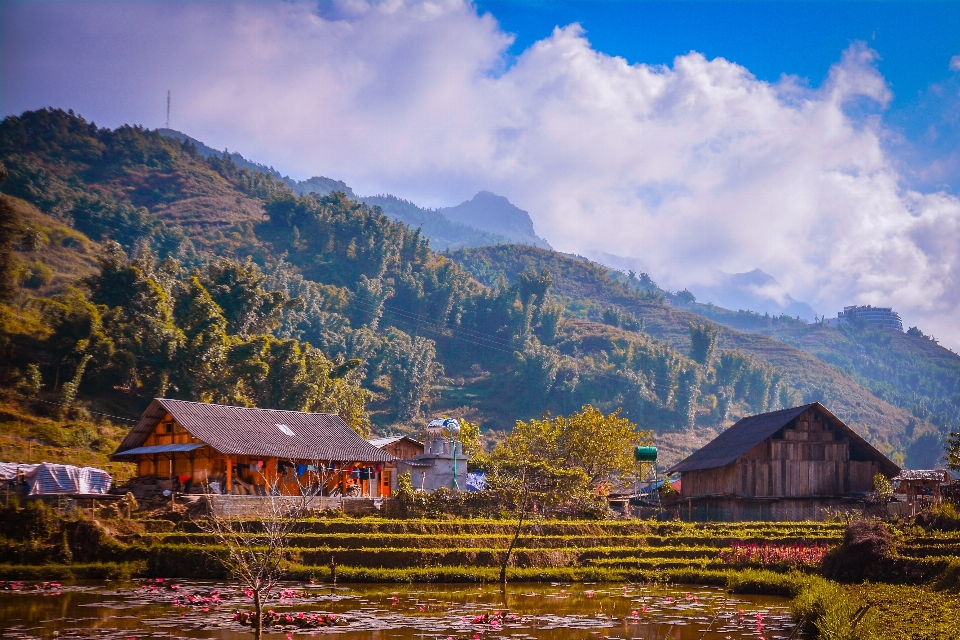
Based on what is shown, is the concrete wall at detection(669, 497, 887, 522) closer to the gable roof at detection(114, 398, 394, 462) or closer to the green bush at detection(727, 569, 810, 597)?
the green bush at detection(727, 569, 810, 597)

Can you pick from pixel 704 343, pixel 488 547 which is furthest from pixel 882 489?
pixel 704 343

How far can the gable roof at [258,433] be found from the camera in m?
35.8

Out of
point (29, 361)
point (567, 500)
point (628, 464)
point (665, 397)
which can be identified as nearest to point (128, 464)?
point (29, 361)

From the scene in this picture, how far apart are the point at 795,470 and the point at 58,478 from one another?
3284 cm

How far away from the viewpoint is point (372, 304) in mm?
113750

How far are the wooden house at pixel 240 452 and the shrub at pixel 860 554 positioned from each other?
18099 millimetres

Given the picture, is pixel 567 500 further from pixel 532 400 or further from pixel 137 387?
pixel 532 400

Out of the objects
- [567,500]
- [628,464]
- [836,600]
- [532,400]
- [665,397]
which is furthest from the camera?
[665,397]

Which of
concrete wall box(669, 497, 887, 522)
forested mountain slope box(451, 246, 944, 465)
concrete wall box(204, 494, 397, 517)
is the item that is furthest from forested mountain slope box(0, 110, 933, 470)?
concrete wall box(669, 497, 887, 522)

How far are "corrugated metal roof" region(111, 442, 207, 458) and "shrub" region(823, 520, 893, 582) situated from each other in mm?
23646

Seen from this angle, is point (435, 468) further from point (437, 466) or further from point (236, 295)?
point (236, 295)

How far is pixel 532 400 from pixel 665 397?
65.9ft

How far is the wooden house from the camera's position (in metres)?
35.6

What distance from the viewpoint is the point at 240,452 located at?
3503cm
